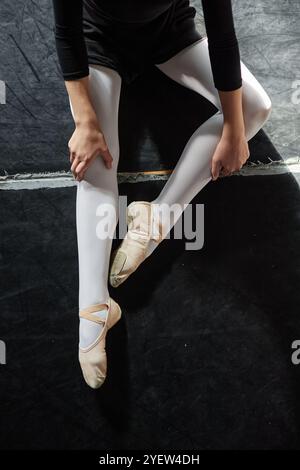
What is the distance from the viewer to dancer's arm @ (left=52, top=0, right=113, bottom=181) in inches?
28.6

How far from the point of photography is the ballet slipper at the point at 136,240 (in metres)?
0.93

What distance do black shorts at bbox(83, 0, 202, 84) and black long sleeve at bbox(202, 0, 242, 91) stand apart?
0.12 m

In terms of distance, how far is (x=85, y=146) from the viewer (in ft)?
2.71

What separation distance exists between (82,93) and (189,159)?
0.77ft

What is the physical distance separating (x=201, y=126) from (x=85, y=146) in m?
0.24

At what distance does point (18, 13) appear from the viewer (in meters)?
1.02

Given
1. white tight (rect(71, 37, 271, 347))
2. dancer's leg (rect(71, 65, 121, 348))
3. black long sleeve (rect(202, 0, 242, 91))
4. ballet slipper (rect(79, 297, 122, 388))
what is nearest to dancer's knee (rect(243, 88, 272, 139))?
white tight (rect(71, 37, 271, 347))

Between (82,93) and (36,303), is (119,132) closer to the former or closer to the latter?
(82,93)

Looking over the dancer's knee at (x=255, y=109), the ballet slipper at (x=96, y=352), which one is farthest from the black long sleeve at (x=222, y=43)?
the ballet slipper at (x=96, y=352)

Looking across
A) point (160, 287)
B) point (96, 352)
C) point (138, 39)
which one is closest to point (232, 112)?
point (138, 39)

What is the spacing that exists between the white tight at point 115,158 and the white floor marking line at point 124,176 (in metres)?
0.09

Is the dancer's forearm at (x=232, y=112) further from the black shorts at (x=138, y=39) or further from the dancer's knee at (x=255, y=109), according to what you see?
the black shorts at (x=138, y=39)

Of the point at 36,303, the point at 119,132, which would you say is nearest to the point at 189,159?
the point at 119,132

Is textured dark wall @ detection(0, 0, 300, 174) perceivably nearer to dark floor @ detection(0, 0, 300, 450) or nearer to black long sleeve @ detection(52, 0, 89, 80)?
dark floor @ detection(0, 0, 300, 450)
